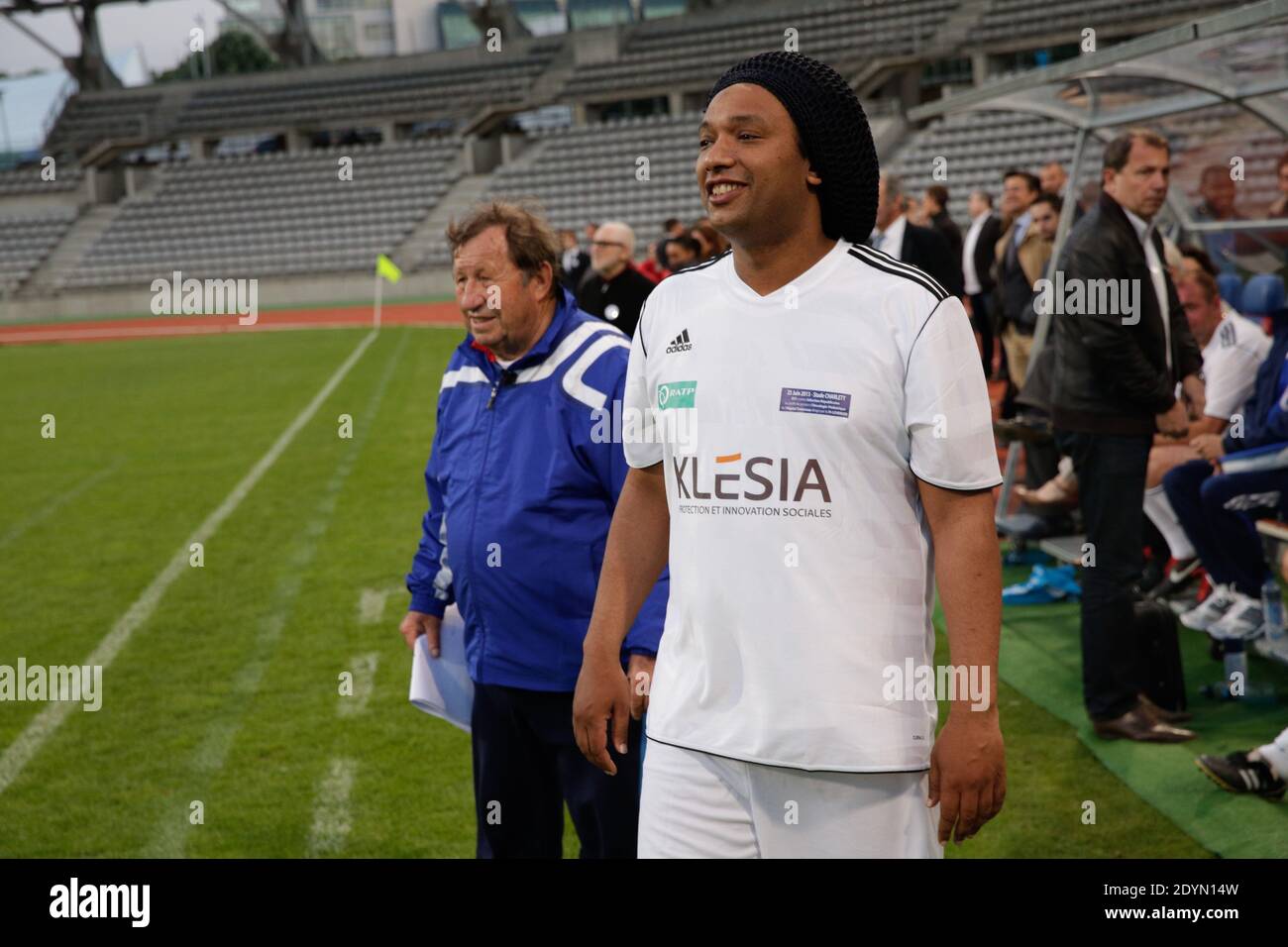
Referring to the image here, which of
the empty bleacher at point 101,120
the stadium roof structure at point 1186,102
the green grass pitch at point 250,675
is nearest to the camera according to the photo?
the green grass pitch at point 250,675

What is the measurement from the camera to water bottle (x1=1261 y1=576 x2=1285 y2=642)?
6.02 metres

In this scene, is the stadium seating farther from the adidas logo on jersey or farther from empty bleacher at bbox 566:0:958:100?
the adidas logo on jersey

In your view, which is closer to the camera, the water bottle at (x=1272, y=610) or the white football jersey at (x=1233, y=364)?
the water bottle at (x=1272, y=610)

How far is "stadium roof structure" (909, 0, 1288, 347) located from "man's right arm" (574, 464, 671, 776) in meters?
3.97

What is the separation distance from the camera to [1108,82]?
8.13 metres

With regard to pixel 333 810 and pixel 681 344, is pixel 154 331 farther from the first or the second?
pixel 681 344

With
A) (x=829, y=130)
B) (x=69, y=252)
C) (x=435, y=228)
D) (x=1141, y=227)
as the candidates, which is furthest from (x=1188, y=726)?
(x=69, y=252)

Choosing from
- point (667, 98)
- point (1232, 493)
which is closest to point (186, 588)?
point (1232, 493)

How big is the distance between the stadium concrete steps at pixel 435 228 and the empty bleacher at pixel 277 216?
286mm

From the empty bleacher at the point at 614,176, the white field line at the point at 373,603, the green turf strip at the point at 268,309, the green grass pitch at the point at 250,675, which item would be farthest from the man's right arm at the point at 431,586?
the green turf strip at the point at 268,309

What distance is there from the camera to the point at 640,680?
321cm

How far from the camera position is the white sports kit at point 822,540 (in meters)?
2.33

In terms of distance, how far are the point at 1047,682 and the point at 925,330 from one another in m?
4.59

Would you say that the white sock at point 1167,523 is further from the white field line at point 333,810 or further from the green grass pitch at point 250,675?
the white field line at point 333,810
